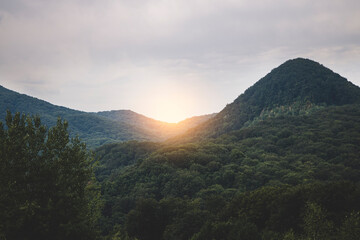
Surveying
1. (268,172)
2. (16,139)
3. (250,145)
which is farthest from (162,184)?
(16,139)

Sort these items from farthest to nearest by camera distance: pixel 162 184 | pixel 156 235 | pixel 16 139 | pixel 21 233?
pixel 162 184 < pixel 156 235 < pixel 16 139 < pixel 21 233

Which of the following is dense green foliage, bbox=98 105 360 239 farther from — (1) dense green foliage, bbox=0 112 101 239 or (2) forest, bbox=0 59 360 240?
(1) dense green foliage, bbox=0 112 101 239

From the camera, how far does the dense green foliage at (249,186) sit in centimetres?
Result: 5019

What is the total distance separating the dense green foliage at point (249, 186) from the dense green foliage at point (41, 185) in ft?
48.2

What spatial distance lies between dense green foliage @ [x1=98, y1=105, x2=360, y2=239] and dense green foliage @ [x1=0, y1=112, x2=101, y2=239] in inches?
578

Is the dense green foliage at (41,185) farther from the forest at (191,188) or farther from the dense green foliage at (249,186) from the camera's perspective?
the dense green foliage at (249,186)

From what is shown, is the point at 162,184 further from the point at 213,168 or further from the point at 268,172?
the point at 268,172

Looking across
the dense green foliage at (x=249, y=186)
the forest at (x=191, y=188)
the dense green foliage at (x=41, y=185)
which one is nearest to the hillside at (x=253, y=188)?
the dense green foliage at (x=249, y=186)

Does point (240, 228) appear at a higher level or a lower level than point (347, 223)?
lower

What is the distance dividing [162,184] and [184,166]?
23.4 metres

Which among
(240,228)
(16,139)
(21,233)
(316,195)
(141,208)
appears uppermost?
(16,139)

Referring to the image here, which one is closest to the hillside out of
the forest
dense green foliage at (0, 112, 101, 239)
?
the forest

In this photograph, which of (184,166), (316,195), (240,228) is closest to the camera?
(240,228)

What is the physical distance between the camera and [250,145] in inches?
6831
